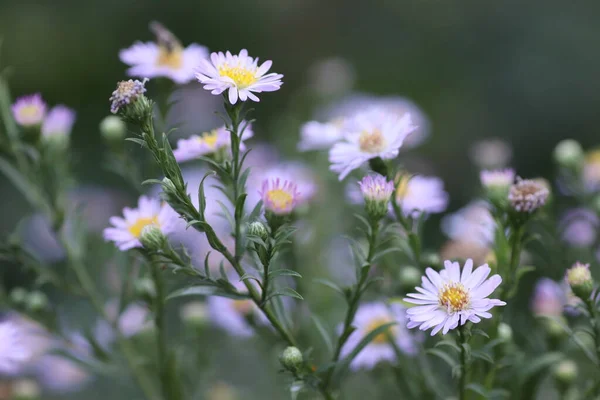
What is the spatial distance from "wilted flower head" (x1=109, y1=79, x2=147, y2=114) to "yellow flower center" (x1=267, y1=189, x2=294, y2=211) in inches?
5.9

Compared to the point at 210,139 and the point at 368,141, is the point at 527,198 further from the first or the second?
the point at 210,139

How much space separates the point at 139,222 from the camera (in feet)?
2.42

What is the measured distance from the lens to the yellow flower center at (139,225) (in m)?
0.72

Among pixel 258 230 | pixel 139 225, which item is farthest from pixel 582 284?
pixel 139 225

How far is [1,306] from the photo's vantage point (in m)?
0.93

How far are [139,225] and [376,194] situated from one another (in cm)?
24

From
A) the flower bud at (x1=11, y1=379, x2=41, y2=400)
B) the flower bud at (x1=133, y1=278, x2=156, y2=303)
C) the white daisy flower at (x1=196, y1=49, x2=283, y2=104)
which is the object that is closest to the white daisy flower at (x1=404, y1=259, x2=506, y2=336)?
the white daisy flower at (x1=196, y1=49, x2=283, y2=104)

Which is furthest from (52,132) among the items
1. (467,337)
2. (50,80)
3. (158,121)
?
(50,80)

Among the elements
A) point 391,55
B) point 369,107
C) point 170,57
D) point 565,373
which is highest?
point 391,55

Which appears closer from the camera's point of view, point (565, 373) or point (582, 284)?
point (582, 284)

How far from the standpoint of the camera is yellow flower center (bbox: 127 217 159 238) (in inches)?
28.4

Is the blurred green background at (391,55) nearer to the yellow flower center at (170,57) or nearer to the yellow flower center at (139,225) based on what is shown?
the yellow flower center at (170,57)

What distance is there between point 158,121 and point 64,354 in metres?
0.30

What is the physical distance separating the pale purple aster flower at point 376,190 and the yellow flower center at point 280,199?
0.22 ft
